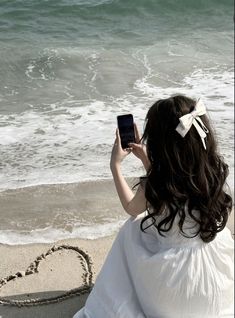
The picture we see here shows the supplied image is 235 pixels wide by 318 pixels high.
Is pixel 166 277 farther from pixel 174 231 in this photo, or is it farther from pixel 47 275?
pixel 47 275

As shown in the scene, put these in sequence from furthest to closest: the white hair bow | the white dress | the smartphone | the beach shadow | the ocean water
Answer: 1. the ocean water
2. the beach shadow
3. the smartphone
4. the white dress
5. the white hair bow

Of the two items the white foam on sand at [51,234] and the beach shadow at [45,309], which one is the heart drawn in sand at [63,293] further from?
the white foam on sand at [51,234]

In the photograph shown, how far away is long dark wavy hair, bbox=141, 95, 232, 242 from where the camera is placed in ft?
6.83

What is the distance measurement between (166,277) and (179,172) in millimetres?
441

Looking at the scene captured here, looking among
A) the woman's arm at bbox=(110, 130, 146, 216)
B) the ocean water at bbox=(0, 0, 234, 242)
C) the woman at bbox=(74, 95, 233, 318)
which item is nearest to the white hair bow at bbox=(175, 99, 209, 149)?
the woman at bbox=(74, 95, 233, 318)

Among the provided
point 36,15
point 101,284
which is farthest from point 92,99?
point 101,284

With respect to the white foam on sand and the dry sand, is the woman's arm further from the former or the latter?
the white foam on sand

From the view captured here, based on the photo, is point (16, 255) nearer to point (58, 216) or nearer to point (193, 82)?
point (58, 216)

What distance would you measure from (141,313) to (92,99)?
112 inches

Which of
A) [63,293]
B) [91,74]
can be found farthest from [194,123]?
[91,74]

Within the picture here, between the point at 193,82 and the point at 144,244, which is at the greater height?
the point at 144,244

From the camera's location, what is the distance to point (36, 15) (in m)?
6.11

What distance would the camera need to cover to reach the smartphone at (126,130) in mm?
2336

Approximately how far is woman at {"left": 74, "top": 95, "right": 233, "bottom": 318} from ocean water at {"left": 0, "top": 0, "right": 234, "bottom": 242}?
120 cm
